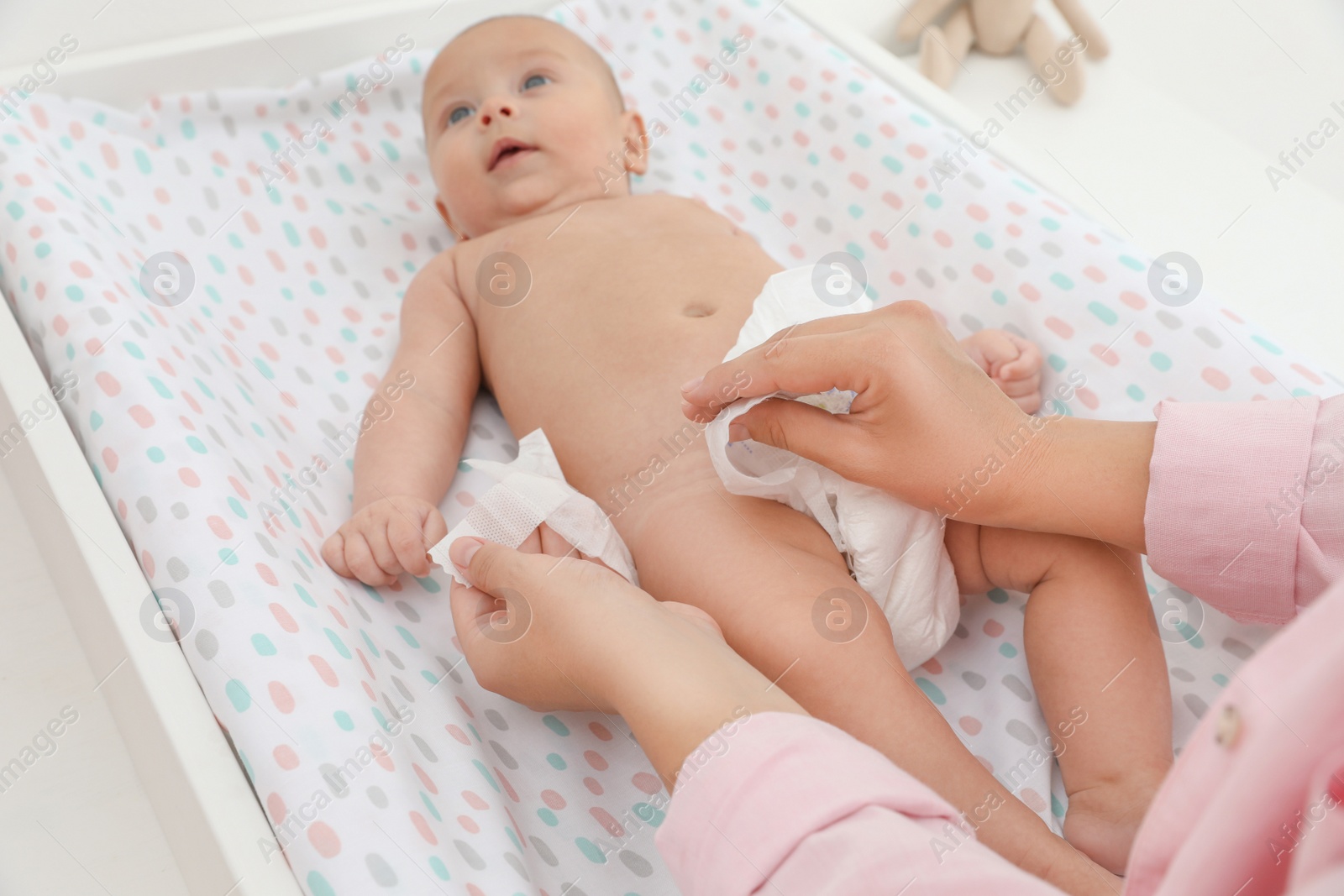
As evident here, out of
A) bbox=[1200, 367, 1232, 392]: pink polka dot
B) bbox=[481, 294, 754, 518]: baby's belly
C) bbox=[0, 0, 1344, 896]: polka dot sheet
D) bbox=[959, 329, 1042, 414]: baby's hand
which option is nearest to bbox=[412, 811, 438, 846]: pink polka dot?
bbox=[0, 0, 1344, 896]: polka dot sheet

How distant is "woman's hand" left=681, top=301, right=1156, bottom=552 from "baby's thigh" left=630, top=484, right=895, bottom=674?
0.09 meters

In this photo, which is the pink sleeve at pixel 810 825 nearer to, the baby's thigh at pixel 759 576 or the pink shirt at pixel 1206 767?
the pink shirt at pixel 1206 767

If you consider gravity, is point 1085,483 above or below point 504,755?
above

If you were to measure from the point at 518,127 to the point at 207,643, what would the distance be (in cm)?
75

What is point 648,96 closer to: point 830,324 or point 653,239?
point 653,239

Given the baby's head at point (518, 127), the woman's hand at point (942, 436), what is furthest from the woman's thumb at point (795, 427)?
the baby's head at point (518, 127)

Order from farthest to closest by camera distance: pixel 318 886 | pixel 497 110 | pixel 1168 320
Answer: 1. pixel 497 110
2. pixel 1168 320
3. pixel 318 886

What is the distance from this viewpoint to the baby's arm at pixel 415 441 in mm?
955

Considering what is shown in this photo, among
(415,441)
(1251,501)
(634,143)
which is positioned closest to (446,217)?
(634,143)

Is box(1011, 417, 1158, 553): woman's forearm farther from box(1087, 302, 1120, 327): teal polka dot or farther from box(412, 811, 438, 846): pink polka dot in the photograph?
box(412, 811, 438, 846): pink polka dot

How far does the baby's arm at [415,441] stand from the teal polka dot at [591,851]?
0.28 m

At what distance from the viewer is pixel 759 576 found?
2.81ft

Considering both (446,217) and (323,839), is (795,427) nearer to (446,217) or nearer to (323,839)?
(323,839)

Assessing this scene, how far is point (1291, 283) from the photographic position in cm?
141
